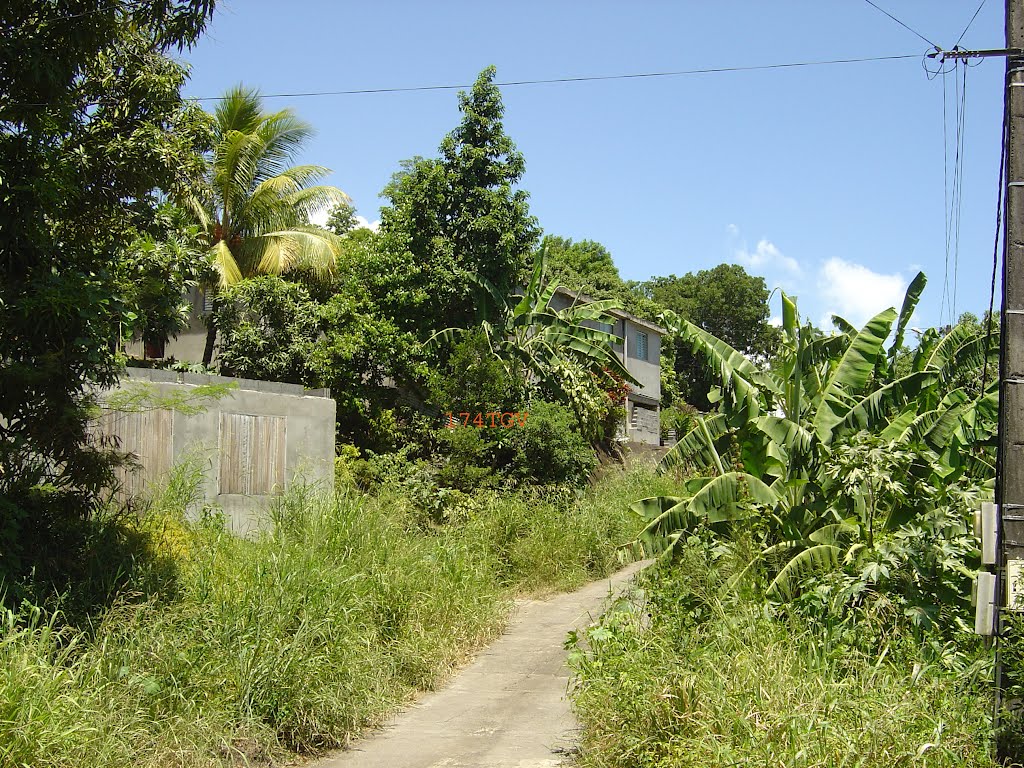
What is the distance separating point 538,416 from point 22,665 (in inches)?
528

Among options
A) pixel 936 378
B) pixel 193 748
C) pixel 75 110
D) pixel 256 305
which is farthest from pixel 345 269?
pixel 193 748

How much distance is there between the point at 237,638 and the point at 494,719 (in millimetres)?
2549

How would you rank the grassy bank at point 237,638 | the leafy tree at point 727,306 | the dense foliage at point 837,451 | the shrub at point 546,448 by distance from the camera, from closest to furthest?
the grassy bank at point 237,638, the dense foliage at point 837,451, the shrub at point 546,448, the leafy tree at point 727,306

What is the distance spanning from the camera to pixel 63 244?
8.52m

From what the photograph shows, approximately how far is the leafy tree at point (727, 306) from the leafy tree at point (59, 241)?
39.7m

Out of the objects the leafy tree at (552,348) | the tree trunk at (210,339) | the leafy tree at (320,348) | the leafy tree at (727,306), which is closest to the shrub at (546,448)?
the leafy tree at (552,348)

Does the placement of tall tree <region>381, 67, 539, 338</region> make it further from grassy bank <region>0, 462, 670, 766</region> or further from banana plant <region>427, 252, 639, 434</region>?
grassy bank <region>0, 462, 670, 766</region>

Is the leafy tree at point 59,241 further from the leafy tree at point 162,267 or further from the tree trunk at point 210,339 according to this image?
the tree trunk at point 210,339

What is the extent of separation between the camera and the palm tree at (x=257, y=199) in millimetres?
21922

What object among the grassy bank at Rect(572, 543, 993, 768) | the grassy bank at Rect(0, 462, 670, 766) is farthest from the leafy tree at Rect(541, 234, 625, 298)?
the grassy bank at Rect(572, 543, 993, 768)

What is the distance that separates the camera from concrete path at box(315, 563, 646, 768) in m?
7.43

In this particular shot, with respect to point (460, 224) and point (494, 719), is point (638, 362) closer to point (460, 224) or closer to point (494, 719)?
point (460, 224)

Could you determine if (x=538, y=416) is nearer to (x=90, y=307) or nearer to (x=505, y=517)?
(x=505, y=517)

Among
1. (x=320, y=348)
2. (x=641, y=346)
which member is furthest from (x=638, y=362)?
(x=320, y=348)
